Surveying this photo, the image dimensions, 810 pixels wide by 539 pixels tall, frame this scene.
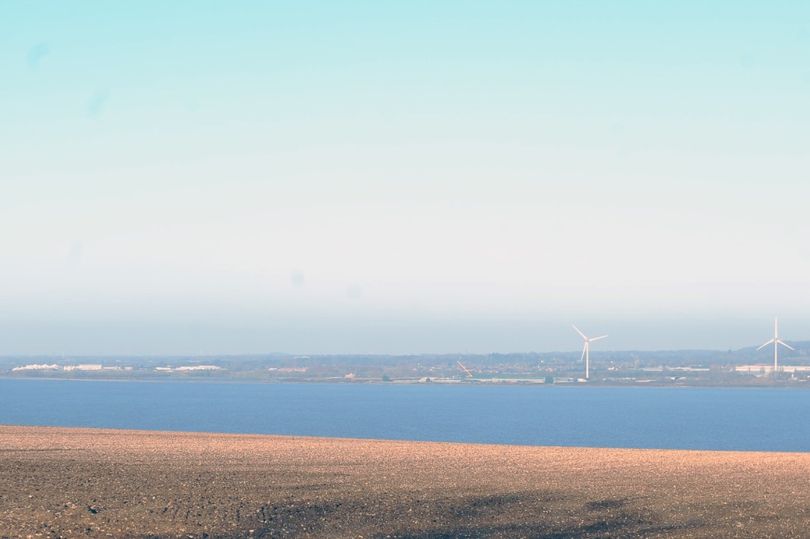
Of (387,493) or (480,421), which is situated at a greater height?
(387,493)

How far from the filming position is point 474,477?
2781 centimetres

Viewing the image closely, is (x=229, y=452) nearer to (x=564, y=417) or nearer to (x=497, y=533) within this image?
(x=497, y=533)

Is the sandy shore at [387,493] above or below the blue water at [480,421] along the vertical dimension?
above

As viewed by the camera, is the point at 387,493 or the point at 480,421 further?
the point at 480,421

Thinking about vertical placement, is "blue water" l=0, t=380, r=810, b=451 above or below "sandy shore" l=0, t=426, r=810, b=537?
below

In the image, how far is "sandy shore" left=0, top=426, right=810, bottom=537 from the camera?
19578mm

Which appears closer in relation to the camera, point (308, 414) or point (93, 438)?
point (93, 438)

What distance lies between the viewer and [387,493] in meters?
24.0

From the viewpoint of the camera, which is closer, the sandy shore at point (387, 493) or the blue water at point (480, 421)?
the sandy shore at point (387, 493)

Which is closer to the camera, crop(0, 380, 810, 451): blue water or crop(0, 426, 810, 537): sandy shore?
crop(0, 426, 810, 537): sandy shore

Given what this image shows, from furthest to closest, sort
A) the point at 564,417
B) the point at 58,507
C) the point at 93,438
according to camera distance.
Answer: the point at 564,417 < the point at 93,438 < the point at 58,507

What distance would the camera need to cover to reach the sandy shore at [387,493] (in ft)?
64.2

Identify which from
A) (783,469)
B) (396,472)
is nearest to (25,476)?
(396,472)

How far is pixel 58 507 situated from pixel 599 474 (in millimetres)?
14106
